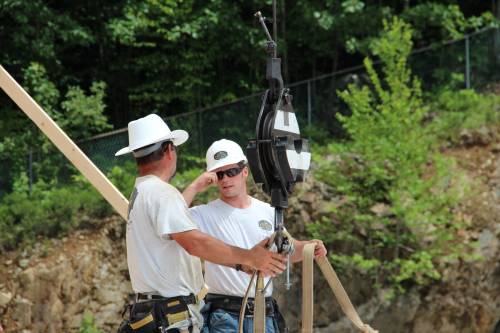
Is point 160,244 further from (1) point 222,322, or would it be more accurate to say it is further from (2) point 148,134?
(1) point 222,322

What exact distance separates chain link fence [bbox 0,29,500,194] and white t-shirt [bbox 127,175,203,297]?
790 centimetres

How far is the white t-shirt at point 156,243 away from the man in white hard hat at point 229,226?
2.56ft

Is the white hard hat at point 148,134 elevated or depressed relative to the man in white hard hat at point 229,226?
elevated

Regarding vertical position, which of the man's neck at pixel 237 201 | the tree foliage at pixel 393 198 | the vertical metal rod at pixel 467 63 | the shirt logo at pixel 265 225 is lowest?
the tree foliage at pixel 393 198

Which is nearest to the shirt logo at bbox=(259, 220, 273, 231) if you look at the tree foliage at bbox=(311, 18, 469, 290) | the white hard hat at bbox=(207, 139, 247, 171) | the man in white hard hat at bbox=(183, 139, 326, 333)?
the man in white hard hat at bbox=(183, 139, 326, 333)

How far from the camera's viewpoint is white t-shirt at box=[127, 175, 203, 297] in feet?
13.8

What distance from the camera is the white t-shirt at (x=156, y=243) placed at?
4.22 m

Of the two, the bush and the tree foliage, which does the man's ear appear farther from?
the bush

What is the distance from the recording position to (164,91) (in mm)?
14898

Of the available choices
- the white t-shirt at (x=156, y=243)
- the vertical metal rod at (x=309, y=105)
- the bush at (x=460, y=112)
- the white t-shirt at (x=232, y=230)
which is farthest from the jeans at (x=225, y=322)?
the vertical metal rod at (x=309, y=105)

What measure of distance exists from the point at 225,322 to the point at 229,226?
540mm

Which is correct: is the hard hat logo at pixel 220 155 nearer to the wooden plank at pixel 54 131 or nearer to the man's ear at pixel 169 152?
the wooden plank at pixel 54 131

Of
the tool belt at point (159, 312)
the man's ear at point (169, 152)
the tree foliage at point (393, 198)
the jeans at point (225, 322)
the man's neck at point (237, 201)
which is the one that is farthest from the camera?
the tree foliage at point (393, 198)

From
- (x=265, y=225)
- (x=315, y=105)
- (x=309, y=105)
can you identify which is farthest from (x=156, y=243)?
(x=315, y=105)
